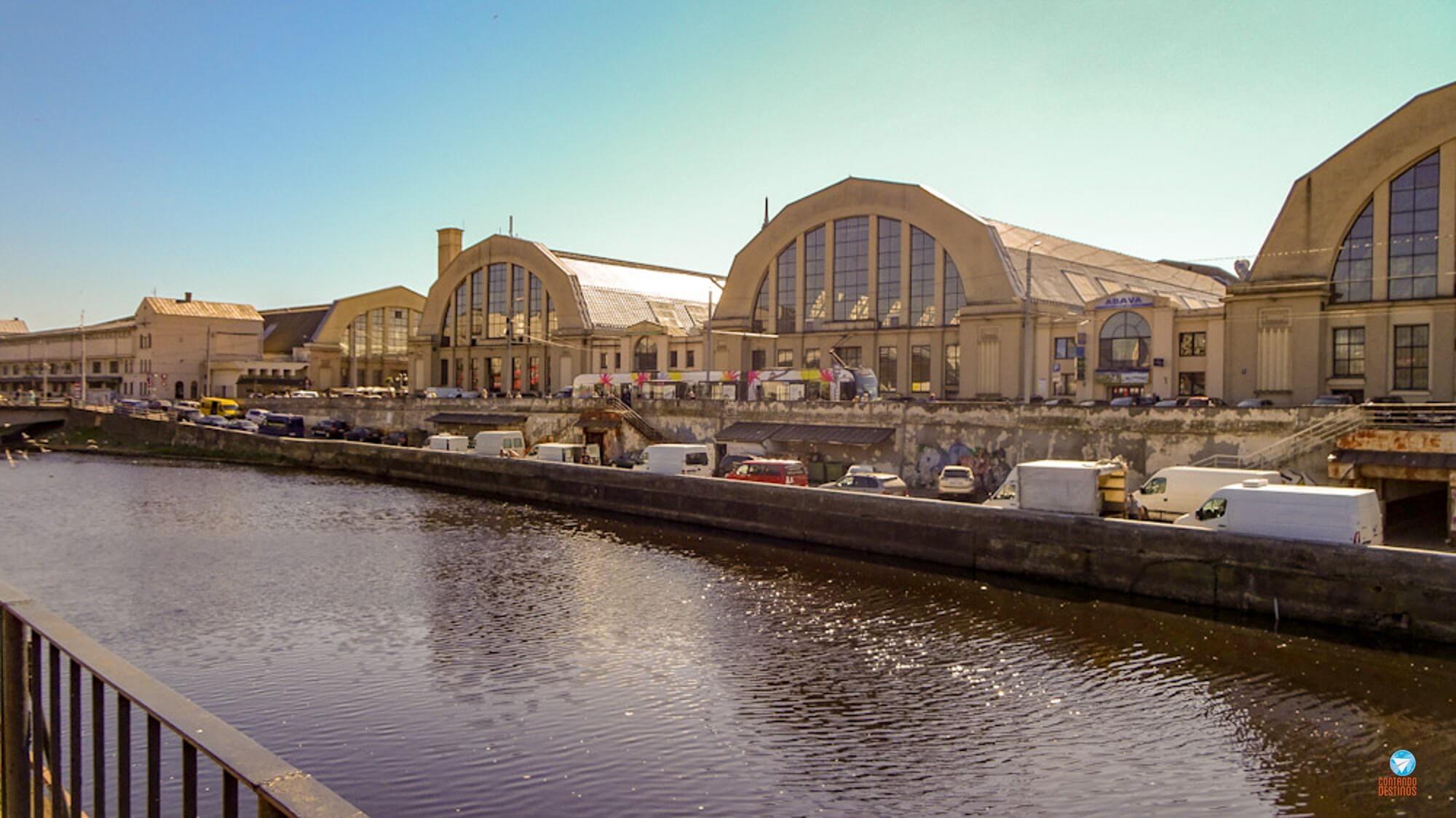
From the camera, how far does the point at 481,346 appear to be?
254ft

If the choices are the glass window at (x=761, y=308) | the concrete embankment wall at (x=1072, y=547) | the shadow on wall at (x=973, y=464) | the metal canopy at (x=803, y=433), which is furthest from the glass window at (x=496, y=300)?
the shadow on wall at (x=973, y=464)

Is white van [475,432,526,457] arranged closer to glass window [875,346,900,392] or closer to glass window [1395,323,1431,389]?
glass window [875,346,900,392]

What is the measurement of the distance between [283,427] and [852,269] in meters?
38.8

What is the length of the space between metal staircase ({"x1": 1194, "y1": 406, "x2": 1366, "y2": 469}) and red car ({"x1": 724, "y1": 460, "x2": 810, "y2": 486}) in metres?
14.0

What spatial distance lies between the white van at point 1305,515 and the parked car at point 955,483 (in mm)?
12087

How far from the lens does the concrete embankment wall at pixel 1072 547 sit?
19188 millimetres

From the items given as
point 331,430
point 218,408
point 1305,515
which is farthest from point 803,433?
point 218,408

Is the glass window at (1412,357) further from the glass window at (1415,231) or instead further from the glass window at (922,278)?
the glass window at (922,278)

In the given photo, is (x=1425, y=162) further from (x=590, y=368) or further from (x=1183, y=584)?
(x=590, y=368)

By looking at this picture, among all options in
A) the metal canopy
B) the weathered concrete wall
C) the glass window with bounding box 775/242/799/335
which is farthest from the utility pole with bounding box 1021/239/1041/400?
the glass window with bounding box 775/242/799/335

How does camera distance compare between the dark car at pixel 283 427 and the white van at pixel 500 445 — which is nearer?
the white van at pixel 500 445

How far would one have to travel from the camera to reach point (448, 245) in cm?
8844

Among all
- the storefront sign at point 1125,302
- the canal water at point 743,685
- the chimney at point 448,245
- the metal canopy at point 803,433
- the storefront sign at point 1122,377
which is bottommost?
the canal water at point 743,685

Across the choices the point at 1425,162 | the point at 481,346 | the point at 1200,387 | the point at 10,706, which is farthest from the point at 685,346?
the point at 10,706
